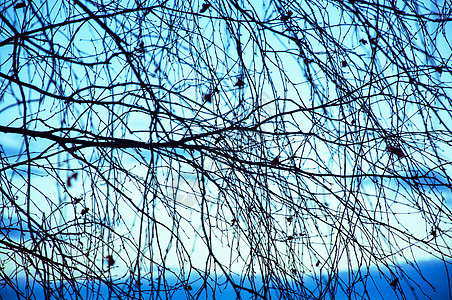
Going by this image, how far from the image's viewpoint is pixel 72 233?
202 centimetres

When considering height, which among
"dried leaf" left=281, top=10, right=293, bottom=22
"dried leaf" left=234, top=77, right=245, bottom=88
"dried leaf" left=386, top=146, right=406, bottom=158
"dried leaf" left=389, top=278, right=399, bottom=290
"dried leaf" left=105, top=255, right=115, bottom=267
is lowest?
"dried leaf" left=389, top=278, right=399, bottom=290

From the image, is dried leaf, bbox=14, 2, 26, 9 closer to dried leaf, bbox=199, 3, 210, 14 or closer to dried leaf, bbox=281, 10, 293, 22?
dried leaf, bbox=199, 3, 210, 14

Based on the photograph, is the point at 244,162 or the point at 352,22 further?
the point at 352,22

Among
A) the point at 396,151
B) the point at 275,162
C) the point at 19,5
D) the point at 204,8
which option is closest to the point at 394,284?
the point at 396,151

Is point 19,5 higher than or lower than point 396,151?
higher

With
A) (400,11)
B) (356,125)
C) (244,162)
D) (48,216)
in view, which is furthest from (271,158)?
(48,216)

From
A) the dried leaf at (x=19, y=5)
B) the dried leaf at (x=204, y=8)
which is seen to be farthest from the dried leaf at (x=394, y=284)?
the dried leaf at (x=19, y=5)

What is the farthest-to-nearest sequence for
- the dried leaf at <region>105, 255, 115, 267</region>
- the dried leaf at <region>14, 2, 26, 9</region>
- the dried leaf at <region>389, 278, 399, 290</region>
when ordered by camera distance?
1. the dried leaf at <region>14, 2, 26, 9</region>
2. the dried leaf at <region>105, 255, 115, 267</region>
3. the dried leaf at <region>389, 278, 399, 290</region>

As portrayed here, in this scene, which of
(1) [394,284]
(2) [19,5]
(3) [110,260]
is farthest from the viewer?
(2) [19,5]

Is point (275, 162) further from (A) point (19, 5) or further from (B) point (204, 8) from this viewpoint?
(A) point (19, 5)

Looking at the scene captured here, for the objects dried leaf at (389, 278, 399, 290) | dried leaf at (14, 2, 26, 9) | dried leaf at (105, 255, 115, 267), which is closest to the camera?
dried leaf at (389, 278, 399, 290)

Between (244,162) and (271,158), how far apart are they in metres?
0.15

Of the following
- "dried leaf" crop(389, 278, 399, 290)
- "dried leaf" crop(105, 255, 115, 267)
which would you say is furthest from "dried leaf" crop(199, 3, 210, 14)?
"dried leaf" crop(389, 278, 399, 290)

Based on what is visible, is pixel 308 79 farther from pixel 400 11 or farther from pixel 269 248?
pixel 269 248
